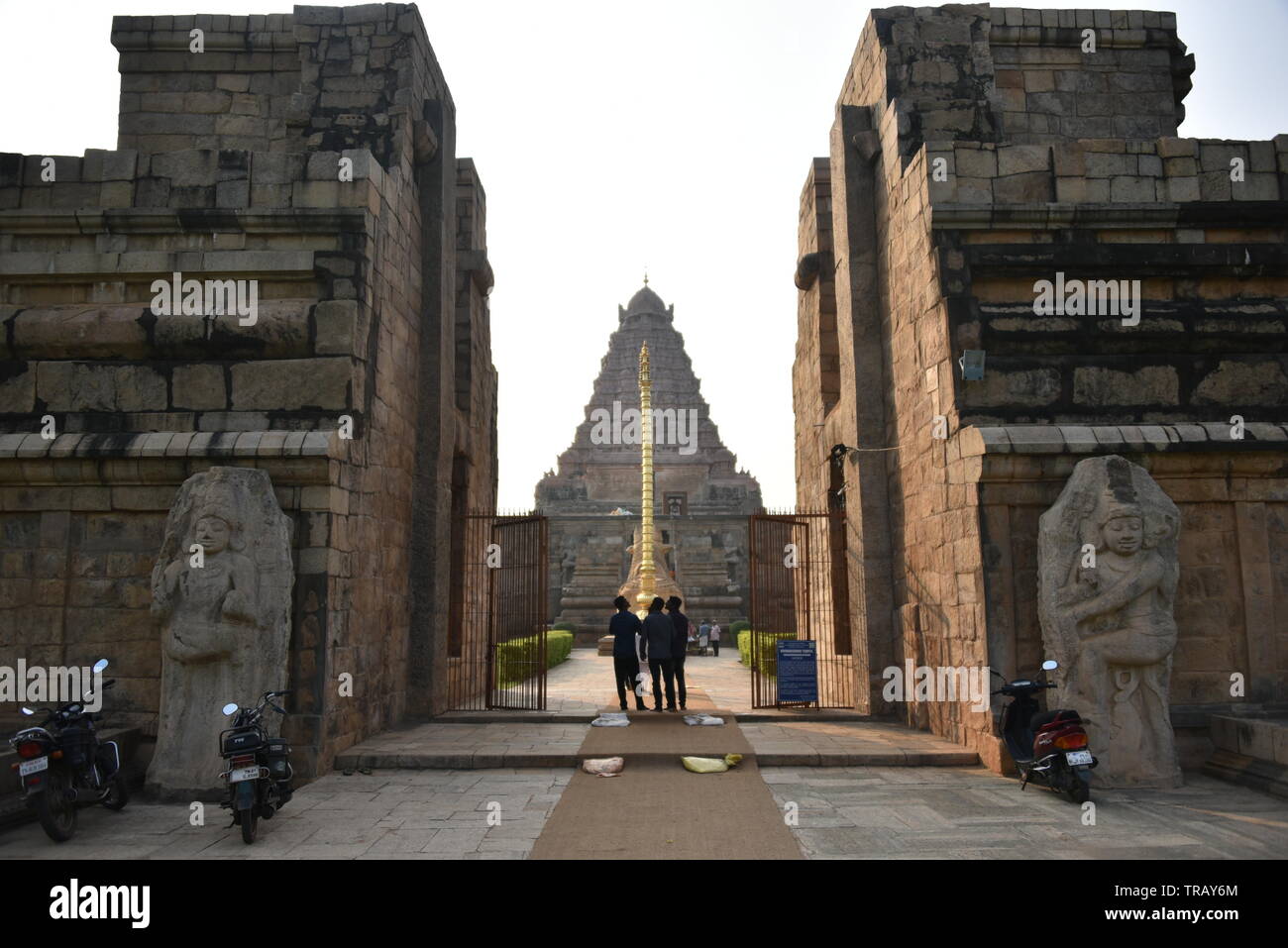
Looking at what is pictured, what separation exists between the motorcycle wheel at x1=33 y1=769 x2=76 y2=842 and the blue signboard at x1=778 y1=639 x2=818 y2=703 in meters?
6.42

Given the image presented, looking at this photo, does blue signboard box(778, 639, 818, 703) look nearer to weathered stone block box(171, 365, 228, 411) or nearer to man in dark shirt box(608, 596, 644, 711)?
man in dark shirt box(608, 596, 644, 711)

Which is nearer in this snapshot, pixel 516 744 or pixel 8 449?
pixel 8 449

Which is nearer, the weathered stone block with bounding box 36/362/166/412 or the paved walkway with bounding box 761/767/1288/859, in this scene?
the paved walkway with bounding box 761/767/1288/859

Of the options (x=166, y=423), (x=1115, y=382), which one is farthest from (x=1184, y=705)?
(x=166, y=423)

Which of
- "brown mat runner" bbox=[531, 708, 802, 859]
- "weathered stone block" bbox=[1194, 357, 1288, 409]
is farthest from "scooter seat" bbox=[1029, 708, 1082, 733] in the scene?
"weathered stone block" bbox=[1194, 357, 1288, 409]

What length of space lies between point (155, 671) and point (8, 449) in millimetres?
2131

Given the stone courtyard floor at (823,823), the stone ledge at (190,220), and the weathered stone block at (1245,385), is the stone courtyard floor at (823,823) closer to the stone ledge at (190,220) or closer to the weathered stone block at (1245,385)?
the weathered stone block at (1245,385)

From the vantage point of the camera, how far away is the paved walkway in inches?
187

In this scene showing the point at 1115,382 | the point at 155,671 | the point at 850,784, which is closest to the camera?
the point at 850,784

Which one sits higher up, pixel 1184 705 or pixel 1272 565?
pixel 1272 565

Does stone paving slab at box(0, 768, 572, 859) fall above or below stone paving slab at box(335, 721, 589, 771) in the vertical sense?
below

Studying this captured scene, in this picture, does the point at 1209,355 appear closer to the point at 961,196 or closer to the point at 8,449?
the point at 961,196

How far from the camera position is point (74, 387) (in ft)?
24.0

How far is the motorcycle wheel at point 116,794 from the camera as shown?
566 centimetres
